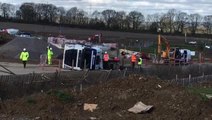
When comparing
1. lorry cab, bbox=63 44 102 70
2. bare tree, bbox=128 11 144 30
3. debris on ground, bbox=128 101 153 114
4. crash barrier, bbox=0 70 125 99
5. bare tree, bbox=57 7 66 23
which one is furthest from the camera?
bare tree, bbox=128 11 144 30

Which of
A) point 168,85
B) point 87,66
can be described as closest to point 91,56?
point 87,66

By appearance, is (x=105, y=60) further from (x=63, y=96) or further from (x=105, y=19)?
(x=105, y=19)

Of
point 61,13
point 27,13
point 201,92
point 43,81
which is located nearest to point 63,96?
point 43,81

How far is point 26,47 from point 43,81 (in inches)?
1297

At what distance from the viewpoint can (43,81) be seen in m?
24.6

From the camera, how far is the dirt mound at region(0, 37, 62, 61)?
55500 millimetres

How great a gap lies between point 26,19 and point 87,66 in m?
120

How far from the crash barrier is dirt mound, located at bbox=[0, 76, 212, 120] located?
220cm

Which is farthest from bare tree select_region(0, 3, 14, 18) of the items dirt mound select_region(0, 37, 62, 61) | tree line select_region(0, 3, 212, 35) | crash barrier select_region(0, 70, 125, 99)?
crash barrier select_region(0, 70, 125, 99)

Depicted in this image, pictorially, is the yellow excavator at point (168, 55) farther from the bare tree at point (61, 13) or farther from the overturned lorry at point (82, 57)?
the bare tree at point (61, 13)

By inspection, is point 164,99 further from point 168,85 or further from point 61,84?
point 61,84

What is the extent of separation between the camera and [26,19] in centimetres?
15800

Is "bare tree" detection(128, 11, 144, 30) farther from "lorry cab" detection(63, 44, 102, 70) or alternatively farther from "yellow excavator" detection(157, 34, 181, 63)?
"lorry cab" detection(63, 44, 102, 70)

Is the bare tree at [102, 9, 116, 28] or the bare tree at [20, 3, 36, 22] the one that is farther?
the bare tree at [102, 9, 116, 28]
